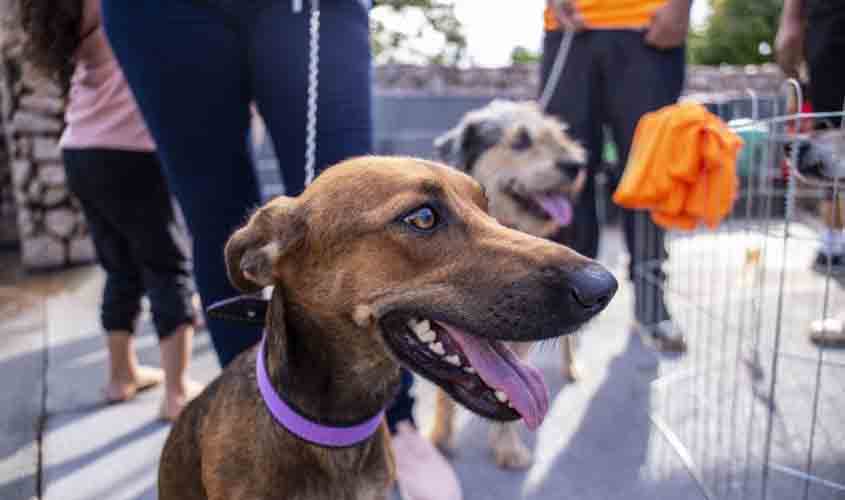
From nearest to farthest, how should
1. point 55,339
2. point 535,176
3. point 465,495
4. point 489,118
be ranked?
point 465,495, point 535,176, point 489,118, point 55,339

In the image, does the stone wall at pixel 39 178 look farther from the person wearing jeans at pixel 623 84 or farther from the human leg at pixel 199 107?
the person wearing jeans at pixel 623 84

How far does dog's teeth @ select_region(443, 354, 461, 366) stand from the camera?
1523 mm

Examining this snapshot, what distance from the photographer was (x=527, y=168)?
356 cm

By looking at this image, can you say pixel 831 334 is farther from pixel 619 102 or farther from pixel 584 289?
pixel 584 289

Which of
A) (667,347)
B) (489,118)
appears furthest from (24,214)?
A: (667,347)

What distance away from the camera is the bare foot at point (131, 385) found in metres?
3.20

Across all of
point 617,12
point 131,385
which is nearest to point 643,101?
point 617,12

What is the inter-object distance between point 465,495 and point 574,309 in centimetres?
135

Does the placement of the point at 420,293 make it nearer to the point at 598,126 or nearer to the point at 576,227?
the point at 576,227

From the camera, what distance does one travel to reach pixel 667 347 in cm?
366

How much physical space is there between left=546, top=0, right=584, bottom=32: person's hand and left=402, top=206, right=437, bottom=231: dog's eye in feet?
8.29

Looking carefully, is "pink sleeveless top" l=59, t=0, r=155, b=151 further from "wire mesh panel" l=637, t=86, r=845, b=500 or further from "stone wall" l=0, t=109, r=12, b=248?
"stone wall" l=0, t=109, r=12, b=248

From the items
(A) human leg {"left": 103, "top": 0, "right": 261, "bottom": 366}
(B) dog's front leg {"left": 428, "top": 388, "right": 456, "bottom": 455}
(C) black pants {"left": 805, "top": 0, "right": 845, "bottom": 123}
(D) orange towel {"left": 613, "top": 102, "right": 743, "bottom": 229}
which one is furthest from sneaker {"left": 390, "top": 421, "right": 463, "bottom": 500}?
(C) black pants {"left": 805, "top": 0, "right": 845, "bottom": 123}

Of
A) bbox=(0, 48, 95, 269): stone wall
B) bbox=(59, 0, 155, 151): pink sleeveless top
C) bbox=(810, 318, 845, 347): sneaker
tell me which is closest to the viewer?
bbox=(59, 0, 155, 151): pink sleeveless top
